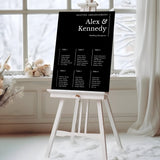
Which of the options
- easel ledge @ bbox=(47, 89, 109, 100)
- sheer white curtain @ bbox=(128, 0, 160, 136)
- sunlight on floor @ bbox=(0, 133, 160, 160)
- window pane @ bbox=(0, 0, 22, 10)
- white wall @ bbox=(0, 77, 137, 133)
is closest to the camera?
easel ledge @ bbox=(47, 89, 109, 100)

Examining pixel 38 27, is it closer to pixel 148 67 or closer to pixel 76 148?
pixel 148 67

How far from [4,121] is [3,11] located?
1405 mm

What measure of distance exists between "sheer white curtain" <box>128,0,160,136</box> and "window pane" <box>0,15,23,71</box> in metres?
1.52

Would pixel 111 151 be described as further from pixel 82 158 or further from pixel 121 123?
pixel 121 123

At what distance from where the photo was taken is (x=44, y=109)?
405 centimetres

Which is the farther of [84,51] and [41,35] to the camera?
[41,35]

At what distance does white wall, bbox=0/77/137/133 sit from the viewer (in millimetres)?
4020

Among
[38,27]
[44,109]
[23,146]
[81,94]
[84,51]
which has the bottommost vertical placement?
[23,146]

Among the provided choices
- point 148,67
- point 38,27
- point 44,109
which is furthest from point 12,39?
point 148,67

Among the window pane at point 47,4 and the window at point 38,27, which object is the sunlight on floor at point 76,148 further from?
the window pane at point 47,4

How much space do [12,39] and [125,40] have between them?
4.82 feet

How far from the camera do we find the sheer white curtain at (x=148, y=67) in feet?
12.6

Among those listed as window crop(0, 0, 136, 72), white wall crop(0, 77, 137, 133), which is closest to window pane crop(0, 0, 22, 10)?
window crop(0, 0, 136, 72)

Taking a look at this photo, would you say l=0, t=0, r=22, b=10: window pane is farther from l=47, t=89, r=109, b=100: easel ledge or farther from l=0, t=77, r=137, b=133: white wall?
l=47, t=89, r=109, b=100: easel ledge
